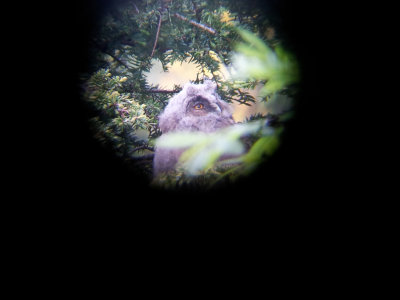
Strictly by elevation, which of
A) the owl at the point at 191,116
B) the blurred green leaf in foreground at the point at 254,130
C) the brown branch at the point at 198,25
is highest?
the brown branch at the point at 198,25

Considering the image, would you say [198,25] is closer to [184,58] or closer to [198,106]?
[184,58]

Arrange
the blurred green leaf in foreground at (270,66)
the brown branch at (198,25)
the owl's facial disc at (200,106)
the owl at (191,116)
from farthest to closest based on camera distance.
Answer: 1. the brown branch at (198,25)
2. the owl's facial disc at (200,106)
3. the owl at (191,116)
4. the blurred green leaf in foreground at (270,66)

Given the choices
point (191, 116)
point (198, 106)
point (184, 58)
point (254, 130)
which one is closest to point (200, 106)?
point (198, 106)

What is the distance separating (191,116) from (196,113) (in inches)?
2.2

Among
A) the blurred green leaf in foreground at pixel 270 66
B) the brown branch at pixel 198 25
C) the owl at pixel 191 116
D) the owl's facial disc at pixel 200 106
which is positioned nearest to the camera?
the blurred green leaf in foreground at pixel 270 66

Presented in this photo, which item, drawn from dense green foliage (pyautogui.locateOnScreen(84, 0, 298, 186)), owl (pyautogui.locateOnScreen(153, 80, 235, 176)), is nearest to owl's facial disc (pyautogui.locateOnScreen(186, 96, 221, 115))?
owl (pyautogui.locateOnScreen(153, 80, 235, 176))

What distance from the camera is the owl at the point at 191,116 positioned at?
3.41 ft

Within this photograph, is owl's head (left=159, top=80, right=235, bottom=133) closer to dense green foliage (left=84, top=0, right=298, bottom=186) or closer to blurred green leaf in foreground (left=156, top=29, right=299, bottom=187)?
dense green foliage (left=84, top=0, right=298, bottom=186)

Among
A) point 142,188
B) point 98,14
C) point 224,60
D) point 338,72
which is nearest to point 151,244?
point 142,188

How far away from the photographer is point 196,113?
3.92 feet

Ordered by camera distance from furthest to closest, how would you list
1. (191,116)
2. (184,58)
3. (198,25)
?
(184,58), (198,25), (191,116)

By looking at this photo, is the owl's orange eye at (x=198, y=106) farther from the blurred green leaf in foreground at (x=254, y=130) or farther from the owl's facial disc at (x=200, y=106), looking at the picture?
the blurred green leaf in foreground at (x=254, y=130)

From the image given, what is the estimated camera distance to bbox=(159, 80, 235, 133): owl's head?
3.63 ft

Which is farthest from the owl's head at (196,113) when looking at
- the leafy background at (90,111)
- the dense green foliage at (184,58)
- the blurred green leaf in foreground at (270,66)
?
the blurred green leaf in foreground at (270,66)
